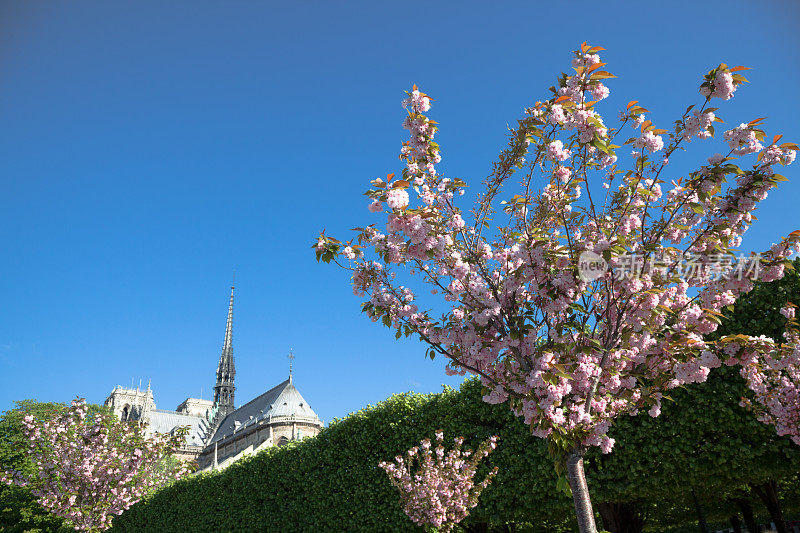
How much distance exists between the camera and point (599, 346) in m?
6.29

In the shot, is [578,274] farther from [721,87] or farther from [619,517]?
[619,517]

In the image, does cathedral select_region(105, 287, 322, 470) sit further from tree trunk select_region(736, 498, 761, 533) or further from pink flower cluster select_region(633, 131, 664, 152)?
pink flower cluster select_region(633, 131, 664, 152)

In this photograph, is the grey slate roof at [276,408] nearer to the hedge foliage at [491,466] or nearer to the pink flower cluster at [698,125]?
the hedge foliage at [491,466]

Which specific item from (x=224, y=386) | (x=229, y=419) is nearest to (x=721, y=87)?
(x=229, y=419)

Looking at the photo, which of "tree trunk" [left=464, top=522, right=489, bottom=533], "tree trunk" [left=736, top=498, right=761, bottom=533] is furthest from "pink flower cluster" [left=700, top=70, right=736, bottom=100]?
"tree trunk" [left=736, top=498, right=761, bottom=533]

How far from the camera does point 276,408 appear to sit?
6331cm

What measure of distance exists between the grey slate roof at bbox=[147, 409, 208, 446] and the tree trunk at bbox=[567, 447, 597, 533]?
89.8 meters

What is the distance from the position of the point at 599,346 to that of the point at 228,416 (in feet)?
277

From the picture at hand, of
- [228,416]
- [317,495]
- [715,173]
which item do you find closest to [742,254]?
[715,173]

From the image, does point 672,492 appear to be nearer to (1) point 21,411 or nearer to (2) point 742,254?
(2) point 742,254

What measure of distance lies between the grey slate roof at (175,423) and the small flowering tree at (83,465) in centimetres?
6922

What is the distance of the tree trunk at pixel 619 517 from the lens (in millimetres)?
18766

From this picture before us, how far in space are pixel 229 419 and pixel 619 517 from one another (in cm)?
7192

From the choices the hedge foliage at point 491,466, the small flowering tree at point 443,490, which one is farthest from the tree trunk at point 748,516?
the small flowering tree at point 443,490
